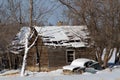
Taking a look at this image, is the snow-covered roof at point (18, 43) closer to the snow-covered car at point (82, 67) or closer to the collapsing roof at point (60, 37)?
the collapsing roof at point (60, 37)

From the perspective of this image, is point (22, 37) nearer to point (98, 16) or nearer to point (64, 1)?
point (64, 1)

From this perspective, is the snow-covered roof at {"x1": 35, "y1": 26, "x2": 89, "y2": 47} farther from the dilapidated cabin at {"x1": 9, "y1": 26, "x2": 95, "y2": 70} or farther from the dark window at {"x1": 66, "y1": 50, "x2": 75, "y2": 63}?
the dark window at {"x1": 66, "y1": 50, "x2": 75, "y2": 63}

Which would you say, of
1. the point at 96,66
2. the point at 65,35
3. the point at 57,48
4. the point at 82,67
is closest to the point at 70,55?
the point at 57,48

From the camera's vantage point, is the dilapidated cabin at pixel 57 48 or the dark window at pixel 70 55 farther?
the dark window at pixel 70 55

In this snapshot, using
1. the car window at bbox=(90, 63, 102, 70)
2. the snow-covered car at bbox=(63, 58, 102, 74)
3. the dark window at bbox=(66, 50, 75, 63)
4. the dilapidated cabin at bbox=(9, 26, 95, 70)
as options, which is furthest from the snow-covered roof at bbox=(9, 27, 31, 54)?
the car window at bbox=(90, 63, 102, 70)

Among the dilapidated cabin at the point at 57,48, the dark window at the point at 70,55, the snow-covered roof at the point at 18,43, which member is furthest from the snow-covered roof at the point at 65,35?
the snow-covered roof at the point at 18,43

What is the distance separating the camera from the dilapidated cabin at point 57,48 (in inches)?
1556

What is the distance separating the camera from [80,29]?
4288cm

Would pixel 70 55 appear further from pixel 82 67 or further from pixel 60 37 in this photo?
pixel 82 67

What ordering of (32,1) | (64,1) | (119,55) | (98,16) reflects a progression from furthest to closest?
1. (119,55)
2. (64,1)
3. (98,16)
4. (32,1)

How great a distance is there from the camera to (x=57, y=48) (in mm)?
39531

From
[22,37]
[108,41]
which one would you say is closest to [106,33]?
[108,41]

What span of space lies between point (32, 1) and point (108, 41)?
9310 mm

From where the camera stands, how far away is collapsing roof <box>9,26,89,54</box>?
40075 mm
